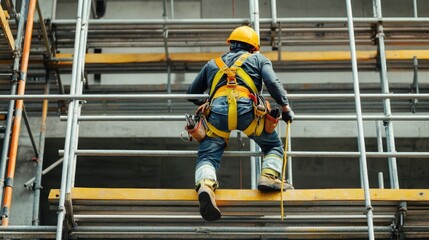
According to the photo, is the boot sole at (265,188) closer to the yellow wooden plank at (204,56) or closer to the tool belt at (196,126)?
the tool belt at (196,126)

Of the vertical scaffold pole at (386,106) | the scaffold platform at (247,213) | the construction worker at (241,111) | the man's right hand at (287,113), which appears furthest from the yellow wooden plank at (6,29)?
the vertical scaffold pole at (386,106)

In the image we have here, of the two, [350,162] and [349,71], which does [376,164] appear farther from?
[349,71]

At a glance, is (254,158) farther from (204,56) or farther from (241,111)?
(204,56)

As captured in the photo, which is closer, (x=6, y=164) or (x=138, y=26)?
(x=6, y=164)

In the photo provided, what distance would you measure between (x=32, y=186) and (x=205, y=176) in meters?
3.54

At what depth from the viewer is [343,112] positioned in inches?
489

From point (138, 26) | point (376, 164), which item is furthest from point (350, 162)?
point (138, 26)

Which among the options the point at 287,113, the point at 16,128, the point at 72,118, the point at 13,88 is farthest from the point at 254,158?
the point at 13,88

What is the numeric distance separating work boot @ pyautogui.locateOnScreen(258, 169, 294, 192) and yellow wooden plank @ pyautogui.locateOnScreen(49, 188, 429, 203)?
0.19 feet

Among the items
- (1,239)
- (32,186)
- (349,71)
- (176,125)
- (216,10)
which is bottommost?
(1,239)

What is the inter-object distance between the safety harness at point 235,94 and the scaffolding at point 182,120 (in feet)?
0.79

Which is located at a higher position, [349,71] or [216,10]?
[216,10]

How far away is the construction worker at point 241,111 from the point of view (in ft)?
28.4

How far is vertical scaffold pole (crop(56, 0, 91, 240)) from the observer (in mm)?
8477
